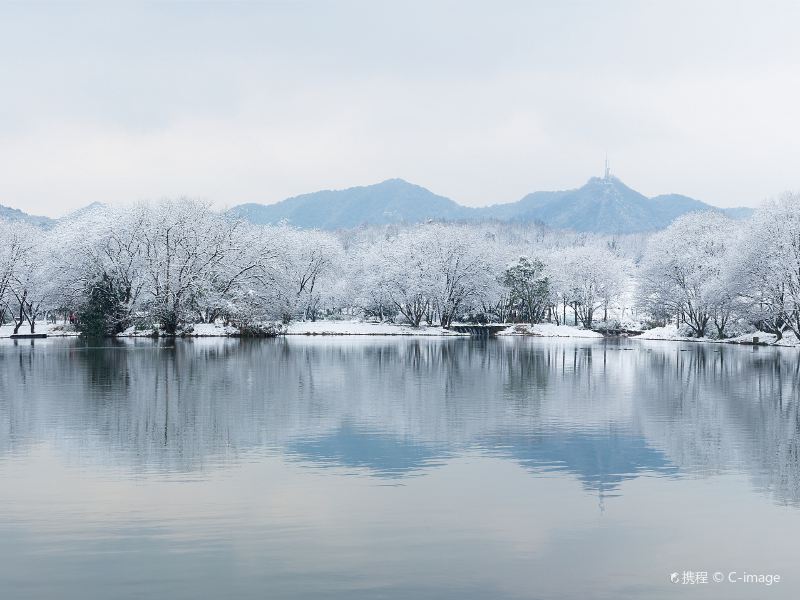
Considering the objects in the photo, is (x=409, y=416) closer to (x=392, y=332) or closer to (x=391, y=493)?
(x=391, y=493)

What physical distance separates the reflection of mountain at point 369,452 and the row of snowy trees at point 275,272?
5981 centimetres

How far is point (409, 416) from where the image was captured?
75.8ft

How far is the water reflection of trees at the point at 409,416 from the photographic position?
17047 mm

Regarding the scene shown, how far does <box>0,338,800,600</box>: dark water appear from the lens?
31.9 ft

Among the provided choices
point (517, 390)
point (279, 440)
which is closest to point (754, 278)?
point (517, 390)

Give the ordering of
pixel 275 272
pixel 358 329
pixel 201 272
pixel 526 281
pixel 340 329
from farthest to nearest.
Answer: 1. pixel 526 281
2. pixel 358 329
3. pixel 340 329
4. pixel 275 272
5. pixel 201 272

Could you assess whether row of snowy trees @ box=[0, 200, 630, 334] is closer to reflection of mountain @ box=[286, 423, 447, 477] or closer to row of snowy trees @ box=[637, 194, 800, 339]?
row of snowy trees @ box=[637, 194, 800, 339]

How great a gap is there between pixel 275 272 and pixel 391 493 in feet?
243

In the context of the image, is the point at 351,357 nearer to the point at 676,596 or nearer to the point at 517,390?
the point at 517,390

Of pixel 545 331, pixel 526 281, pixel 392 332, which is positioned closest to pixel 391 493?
pixel 392 332

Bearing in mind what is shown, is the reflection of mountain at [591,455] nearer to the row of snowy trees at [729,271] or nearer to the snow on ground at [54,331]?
the row of snowy trees at [729,271]

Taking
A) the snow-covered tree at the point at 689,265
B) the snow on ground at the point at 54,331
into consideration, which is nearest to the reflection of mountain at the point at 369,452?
the snow-covered tree at the point at 689,265

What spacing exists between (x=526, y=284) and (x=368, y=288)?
70.0ft

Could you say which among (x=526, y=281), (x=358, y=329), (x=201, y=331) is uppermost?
(x=526, y=281)
